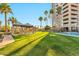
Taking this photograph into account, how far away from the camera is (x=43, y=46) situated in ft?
18.2

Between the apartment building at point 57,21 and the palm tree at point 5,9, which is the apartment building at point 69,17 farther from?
the palm tree at point 5,9

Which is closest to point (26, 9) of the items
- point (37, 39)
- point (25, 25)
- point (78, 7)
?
point (25, 25)

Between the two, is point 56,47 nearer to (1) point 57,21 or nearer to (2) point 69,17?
(1) point 57,21

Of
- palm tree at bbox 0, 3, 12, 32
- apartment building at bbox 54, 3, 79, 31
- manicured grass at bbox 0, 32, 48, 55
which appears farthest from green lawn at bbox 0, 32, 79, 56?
palm tree at bbox 0, 3, 12, 32

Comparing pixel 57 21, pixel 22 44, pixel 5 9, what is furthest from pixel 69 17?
pixel 5 9

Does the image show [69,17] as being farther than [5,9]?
Yes

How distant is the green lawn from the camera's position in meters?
5.50

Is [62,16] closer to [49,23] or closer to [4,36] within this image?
[49,23]

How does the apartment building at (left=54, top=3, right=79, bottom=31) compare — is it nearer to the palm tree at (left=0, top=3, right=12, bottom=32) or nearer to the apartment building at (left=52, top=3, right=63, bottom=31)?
the apartment building at (left=52, top=3, right=63, bottom=31)

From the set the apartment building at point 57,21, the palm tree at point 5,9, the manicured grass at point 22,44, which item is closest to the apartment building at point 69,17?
the apartment building at point 57,21

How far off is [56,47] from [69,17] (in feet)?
3.02

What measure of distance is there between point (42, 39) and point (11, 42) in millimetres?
710

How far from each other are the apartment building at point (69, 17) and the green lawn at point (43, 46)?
12.7 inches

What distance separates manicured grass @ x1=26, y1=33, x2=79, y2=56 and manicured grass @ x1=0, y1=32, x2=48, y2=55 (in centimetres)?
13
